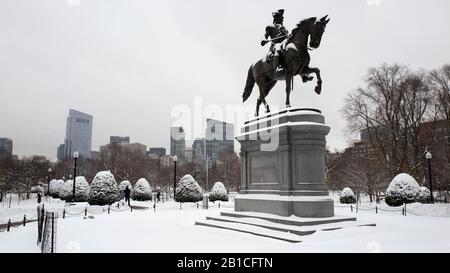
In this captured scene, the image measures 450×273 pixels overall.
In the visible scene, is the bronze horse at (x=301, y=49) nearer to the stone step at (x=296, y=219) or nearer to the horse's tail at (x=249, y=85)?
the horse's tail at (x=249, y=85)

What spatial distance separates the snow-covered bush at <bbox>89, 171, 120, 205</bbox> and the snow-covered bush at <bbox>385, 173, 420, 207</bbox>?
2149 centimetres

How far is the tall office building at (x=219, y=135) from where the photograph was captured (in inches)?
3522

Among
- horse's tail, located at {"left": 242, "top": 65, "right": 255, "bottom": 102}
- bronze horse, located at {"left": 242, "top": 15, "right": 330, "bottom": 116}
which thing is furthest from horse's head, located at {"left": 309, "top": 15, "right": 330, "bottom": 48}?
horse's tail, located at {"left": 242, "top": 65, "right": 255, "bottom": 102}

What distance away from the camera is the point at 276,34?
14711mm

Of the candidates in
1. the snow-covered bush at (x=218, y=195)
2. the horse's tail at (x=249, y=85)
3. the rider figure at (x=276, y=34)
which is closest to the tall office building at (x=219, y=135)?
the snow-covered bush at (x=218, y=195)

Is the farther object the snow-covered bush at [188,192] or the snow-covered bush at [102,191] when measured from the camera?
the snow-covered bush at [188,192]

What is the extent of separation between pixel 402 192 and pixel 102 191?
22858 mm

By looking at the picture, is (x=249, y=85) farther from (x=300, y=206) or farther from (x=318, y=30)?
(x=300, y=206)

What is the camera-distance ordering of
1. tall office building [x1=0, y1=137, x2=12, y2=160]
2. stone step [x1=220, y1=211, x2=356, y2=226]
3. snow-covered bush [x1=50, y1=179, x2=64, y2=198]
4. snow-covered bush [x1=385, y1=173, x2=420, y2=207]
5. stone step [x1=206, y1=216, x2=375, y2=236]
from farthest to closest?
tall office building [x1=0, y1=137, x2=12, y2=160]
snow-covered bush [x1=50, y1=179, x2=64, y2=198]
snow-covered bush [x1=385, y1=173, x2=420, y2=207]
stone step [x1=220, y1=211, x2=356, y2=226]
stone step [x1=206, y1=216, x2=375, y2=236]

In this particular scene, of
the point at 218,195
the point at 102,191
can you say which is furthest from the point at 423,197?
the point at 102,191

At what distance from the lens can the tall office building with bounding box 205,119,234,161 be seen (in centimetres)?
8947

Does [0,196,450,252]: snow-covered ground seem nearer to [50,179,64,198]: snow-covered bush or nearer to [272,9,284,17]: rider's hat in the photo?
[272,9,284,17]: rider's hat

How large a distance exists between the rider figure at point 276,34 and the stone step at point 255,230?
6419 mm

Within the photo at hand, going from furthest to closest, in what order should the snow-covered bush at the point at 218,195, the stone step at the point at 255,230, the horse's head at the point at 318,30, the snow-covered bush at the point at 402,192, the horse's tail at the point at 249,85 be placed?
the snow-covered bush at the point at 218,195 < the snow-covered bush at the point at 402,192 < the horse's tail at the point at 249,85 < the horse's head at the point at 318,30 < the stone step at the point at 255,230
